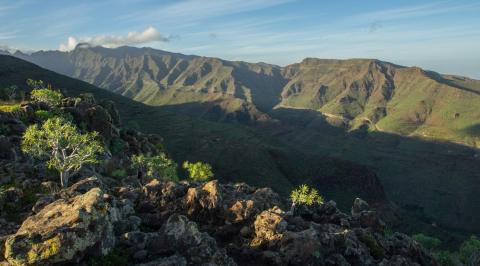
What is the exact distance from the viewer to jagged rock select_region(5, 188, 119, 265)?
29006mm

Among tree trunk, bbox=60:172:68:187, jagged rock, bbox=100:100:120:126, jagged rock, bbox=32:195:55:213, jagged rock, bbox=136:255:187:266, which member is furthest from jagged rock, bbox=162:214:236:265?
jagged rock, bbox=100:100:120:126

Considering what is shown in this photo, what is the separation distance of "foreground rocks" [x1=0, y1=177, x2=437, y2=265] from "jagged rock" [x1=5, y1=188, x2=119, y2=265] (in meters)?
0.07

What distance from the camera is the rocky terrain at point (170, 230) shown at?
30.9m

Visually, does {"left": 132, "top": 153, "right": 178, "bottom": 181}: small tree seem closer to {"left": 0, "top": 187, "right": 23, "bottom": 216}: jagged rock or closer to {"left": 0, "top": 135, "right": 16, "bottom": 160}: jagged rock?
{"left": 0, "top": 135, "right": 16, "bottom": 160}: jagged rock

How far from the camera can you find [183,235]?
35938 mm

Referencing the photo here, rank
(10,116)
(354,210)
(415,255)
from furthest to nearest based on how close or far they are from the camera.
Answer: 1. (10,116)
2. (354,210)
3. (415,255)

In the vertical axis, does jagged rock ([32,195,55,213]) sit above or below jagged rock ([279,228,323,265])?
above

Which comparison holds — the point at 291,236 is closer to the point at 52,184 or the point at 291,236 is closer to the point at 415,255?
the point at 415,255

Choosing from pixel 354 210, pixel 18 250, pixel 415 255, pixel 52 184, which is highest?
pixel 18 250

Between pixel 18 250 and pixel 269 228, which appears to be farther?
pixel 269 228

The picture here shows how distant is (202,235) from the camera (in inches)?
1442

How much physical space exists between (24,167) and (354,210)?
6597 cm

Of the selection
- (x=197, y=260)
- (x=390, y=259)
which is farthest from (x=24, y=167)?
(x=390, y=259)

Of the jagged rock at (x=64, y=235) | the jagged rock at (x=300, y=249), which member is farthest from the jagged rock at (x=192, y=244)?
the jagged rock at (x=300, y=249)
